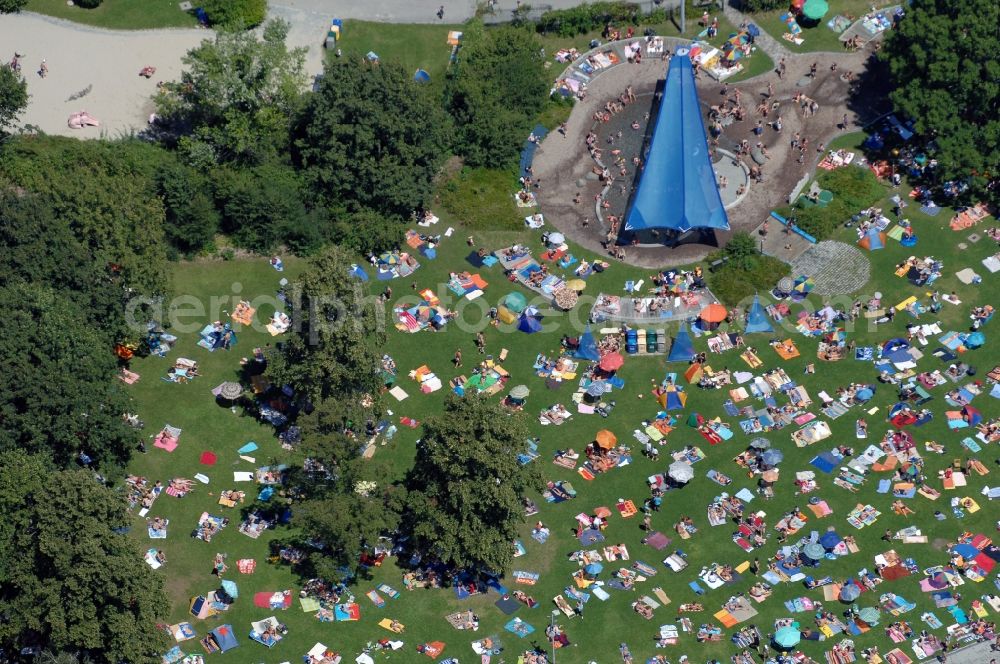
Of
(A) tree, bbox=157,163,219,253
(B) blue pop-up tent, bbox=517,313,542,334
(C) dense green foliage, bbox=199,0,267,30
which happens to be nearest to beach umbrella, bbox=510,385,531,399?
(B) blue pop-up tent, bbox=517,313,542,334

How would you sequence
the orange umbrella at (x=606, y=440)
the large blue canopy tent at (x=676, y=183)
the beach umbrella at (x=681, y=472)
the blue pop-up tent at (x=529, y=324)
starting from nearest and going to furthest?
the beach umbrella at (x=681, y=472) → the orange umbrella at (x=606, y=440) → the blue pop-up tent at (x=529, y=324) → the large blue canopy tent at (x=676, y=183)

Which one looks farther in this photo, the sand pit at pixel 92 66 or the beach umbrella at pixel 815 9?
the beach umbrella at pixel 815 9

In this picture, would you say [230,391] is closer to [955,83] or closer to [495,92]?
[495,92]

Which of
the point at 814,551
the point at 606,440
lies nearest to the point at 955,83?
the point at 606,440

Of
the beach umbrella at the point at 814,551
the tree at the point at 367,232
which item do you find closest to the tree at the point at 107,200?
the tree at the point at 367,232

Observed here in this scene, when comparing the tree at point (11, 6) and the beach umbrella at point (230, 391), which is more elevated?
the tree at point (11, 6)

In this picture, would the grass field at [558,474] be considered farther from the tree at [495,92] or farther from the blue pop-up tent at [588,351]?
the tree at [495,92]
